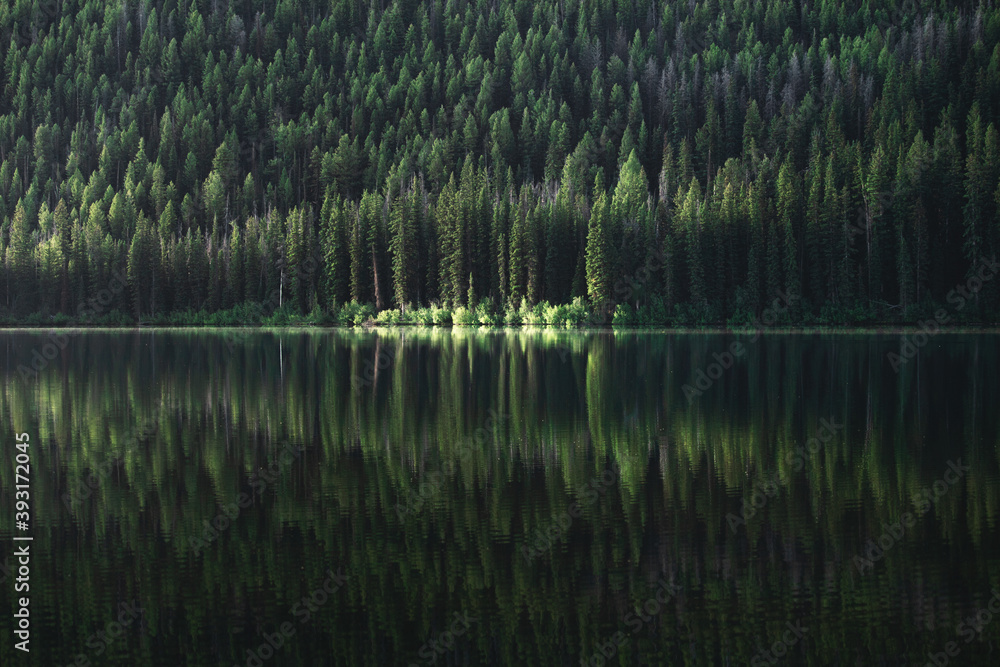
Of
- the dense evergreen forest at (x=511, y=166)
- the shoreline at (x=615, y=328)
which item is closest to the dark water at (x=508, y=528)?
the shoreline at (x=615, y=328)

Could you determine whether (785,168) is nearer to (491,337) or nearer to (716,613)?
(491,337)

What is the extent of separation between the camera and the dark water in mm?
13141

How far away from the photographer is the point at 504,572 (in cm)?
1533

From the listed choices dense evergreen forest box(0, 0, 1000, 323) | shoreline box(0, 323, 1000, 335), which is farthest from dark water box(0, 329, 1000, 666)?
dense evergreen forest box(0, 0, 1000, 323)

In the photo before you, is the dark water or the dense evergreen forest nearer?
the dark water

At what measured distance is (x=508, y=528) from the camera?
57.3 ft

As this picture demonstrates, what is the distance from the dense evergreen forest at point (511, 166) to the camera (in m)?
99.1

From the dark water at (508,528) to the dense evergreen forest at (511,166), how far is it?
219ft

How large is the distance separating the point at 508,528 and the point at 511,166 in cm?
14681

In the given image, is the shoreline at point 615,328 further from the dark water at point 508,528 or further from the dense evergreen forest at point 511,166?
the dark water at point 508,528

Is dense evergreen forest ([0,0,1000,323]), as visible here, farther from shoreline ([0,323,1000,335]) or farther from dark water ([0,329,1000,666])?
dark water ([0,329,1000,666])

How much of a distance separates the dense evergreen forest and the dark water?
6685 centimetres

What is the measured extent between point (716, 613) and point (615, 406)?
18.6 metres

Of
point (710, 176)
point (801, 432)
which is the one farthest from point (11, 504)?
point (710, 176)
